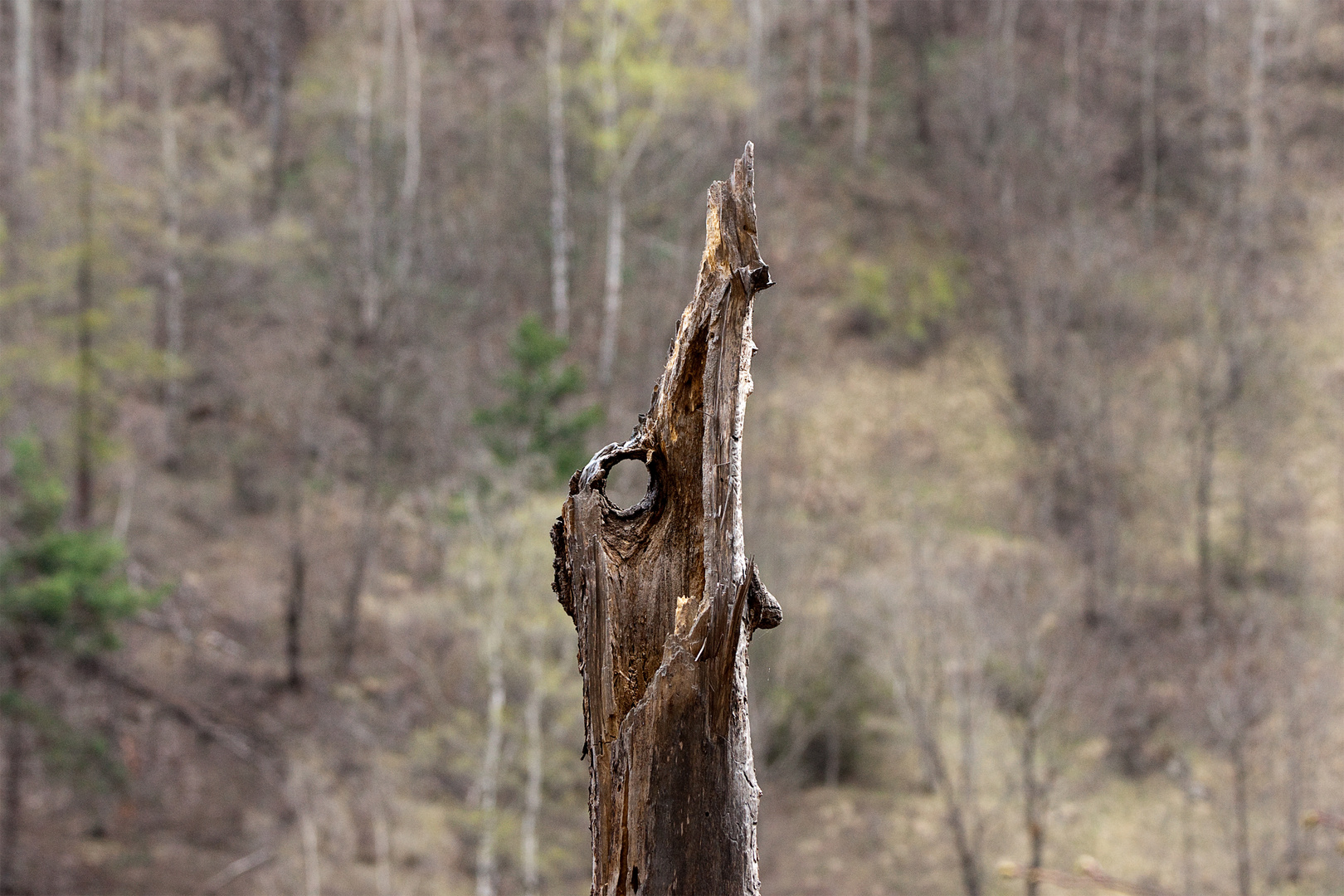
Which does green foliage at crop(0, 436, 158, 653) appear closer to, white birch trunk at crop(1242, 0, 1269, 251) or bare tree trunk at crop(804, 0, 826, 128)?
bare tree trunk at crop(804, 0, 826, 128)

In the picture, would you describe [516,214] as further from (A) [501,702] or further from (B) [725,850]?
(B) [725,850]

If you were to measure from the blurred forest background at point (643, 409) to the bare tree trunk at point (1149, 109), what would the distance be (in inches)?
7.4

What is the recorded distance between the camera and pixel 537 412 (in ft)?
54.0

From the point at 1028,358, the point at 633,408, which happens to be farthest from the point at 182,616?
the point at 1028,358

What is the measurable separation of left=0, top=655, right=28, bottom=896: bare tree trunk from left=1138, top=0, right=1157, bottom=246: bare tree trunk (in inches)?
1006

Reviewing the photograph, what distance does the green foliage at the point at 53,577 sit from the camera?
13109mm

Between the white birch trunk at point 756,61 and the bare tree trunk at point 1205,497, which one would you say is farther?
the white birch trunk at point 756,61

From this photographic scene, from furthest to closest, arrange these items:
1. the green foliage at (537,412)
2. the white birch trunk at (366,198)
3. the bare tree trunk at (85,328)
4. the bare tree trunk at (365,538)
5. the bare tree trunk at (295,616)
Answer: the white birch trunk at (366,198) → the bare tree trunk at (365,538) → the bare tree trunk at (295,616) → the bare tree trunk at (85,328) → the green foliage at (537,412)

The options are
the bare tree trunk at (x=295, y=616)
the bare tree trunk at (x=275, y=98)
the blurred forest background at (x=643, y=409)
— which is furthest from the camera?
the bare tree trunk at (x=275, y=98)

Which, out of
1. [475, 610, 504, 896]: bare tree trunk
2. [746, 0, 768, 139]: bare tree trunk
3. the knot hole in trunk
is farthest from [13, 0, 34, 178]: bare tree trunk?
[475, 610, 504, 896]: bare tree trunk

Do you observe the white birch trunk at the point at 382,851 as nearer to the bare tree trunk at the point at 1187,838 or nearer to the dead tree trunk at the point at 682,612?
the bare tree trunk at the point at 1187,838

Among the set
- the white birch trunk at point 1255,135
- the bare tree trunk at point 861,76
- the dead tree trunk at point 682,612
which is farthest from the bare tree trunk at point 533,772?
the bare tree trunk at point 861,76

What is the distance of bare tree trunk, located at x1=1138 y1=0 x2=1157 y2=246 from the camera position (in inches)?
1132

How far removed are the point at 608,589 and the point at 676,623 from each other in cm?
20
